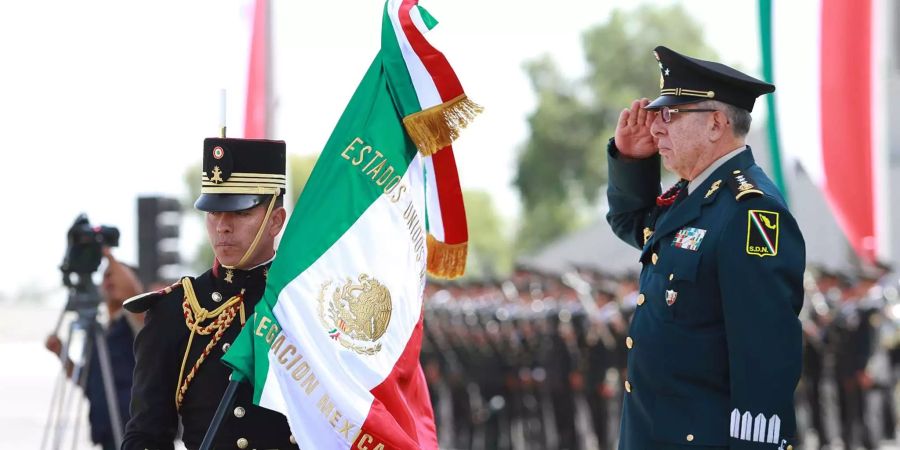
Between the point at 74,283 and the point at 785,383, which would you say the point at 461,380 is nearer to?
the point at 74,283

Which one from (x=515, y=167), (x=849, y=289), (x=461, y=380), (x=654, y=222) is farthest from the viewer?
(x=515, y=167)

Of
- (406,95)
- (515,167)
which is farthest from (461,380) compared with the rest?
(515,167)

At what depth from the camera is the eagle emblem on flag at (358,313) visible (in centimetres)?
417

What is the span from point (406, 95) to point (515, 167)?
173 feet

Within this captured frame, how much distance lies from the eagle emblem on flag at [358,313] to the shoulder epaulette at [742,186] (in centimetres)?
114

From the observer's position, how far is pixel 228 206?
4.12 meters

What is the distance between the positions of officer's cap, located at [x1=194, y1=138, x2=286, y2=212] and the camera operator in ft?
9.58

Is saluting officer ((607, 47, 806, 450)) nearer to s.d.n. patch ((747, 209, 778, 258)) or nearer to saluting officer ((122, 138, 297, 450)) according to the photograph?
s.d.n. patch ((747, 209, 778, 258))

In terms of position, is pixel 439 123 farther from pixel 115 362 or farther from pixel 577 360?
pixel 577 360

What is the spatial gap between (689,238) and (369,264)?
1040 millimetres

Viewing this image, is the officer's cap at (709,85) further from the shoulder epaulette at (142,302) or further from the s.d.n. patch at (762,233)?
the shoulder epaulette at (142,302)

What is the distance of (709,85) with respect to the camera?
3.93 m

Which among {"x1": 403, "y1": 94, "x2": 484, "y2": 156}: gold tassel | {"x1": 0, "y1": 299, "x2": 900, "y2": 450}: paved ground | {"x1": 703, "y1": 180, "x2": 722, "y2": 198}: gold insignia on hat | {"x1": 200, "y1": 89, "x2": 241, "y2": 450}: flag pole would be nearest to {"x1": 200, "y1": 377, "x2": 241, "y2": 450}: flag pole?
{"x1": 200, "y1": 89, "x2": 241, "y2": 450}: flag pole

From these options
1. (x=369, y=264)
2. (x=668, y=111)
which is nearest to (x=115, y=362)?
(x=369, y=264)
